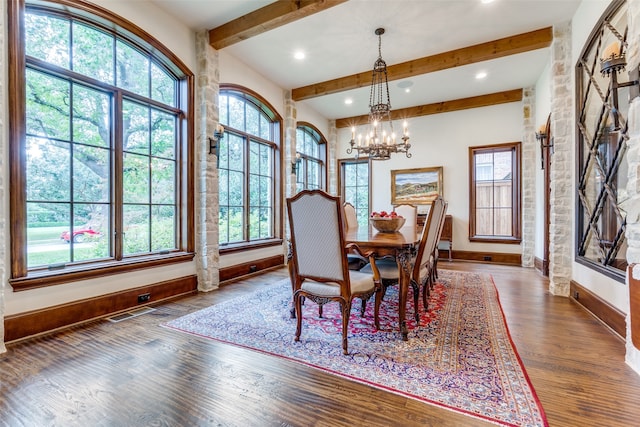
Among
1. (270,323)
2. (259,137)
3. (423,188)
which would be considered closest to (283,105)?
(259,137)

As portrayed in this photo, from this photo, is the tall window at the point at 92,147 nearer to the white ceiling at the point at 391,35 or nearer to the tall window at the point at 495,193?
the white ceiling at the point at 391,35

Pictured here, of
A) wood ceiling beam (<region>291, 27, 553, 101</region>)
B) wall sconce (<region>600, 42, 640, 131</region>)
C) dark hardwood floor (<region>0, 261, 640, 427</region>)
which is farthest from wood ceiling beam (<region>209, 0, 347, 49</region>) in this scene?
dark hardwood floor (<region>0, 261, 640, 427</region>)

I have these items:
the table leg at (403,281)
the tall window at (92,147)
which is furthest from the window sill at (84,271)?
the table leg at (403,281)

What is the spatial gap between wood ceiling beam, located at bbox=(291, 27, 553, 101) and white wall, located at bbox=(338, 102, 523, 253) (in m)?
2.04

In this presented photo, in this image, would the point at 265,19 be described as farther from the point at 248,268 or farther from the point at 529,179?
the point at 529,179

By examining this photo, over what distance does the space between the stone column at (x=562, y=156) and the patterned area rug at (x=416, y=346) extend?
963 mm

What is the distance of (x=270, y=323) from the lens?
8.75 feet

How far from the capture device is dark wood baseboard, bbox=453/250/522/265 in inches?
→ 218

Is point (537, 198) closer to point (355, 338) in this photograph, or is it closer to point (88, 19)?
point (355, 338)

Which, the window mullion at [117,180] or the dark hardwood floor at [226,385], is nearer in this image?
the dark hardwood floor at [226,385]

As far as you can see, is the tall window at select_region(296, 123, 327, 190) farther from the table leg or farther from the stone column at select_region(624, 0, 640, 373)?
the stone column at select_region(624, 0, 640, 373)

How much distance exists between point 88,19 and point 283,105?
3.14 meters

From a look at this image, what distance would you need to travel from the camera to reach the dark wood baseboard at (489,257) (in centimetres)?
555

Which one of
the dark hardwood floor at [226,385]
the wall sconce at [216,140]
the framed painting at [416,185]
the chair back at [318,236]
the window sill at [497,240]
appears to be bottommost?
the dark hardwood floor at [226,385]
